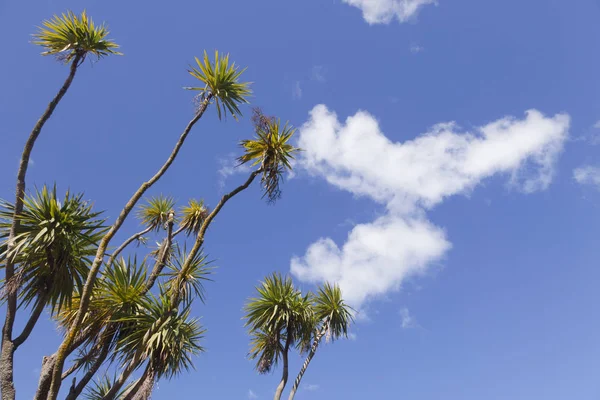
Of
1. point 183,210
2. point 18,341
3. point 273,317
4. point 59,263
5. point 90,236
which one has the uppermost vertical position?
point 183,210

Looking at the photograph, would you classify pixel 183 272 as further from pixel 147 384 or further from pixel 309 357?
pixel 309 357

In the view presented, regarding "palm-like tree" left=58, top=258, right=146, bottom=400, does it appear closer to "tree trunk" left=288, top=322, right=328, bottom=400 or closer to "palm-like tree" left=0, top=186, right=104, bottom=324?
"palm-like tree" left=0, top=186, right=104, bottom=324

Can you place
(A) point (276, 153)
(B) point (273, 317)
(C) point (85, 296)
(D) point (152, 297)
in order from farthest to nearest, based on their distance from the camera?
(B) point (273, 317), (A) point (276, 153), (D) point (152, 297), (C) point (85, 296)

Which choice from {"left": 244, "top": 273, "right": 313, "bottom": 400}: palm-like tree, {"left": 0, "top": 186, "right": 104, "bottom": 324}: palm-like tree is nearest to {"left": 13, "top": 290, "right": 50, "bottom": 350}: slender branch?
{"left": 0, "top": 186, "right": 104, "bottom": 324}: palm-like tree

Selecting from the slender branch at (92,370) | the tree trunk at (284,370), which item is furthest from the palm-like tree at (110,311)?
the tree trunk at (284,370)

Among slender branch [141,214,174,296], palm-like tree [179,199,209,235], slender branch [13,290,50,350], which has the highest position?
palm-like tree [179,199,209,235]

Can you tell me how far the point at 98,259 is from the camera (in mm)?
7891

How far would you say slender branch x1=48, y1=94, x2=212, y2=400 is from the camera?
752 centimetres

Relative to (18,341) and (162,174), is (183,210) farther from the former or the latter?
(18,341)

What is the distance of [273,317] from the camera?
A: 40.2ft

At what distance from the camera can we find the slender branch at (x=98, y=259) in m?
7.52

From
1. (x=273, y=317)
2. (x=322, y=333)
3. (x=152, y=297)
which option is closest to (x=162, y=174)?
(x=152, y=297)

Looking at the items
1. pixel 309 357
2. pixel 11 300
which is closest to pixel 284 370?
pixel 309 357

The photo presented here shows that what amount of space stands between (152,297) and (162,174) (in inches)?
90.2
